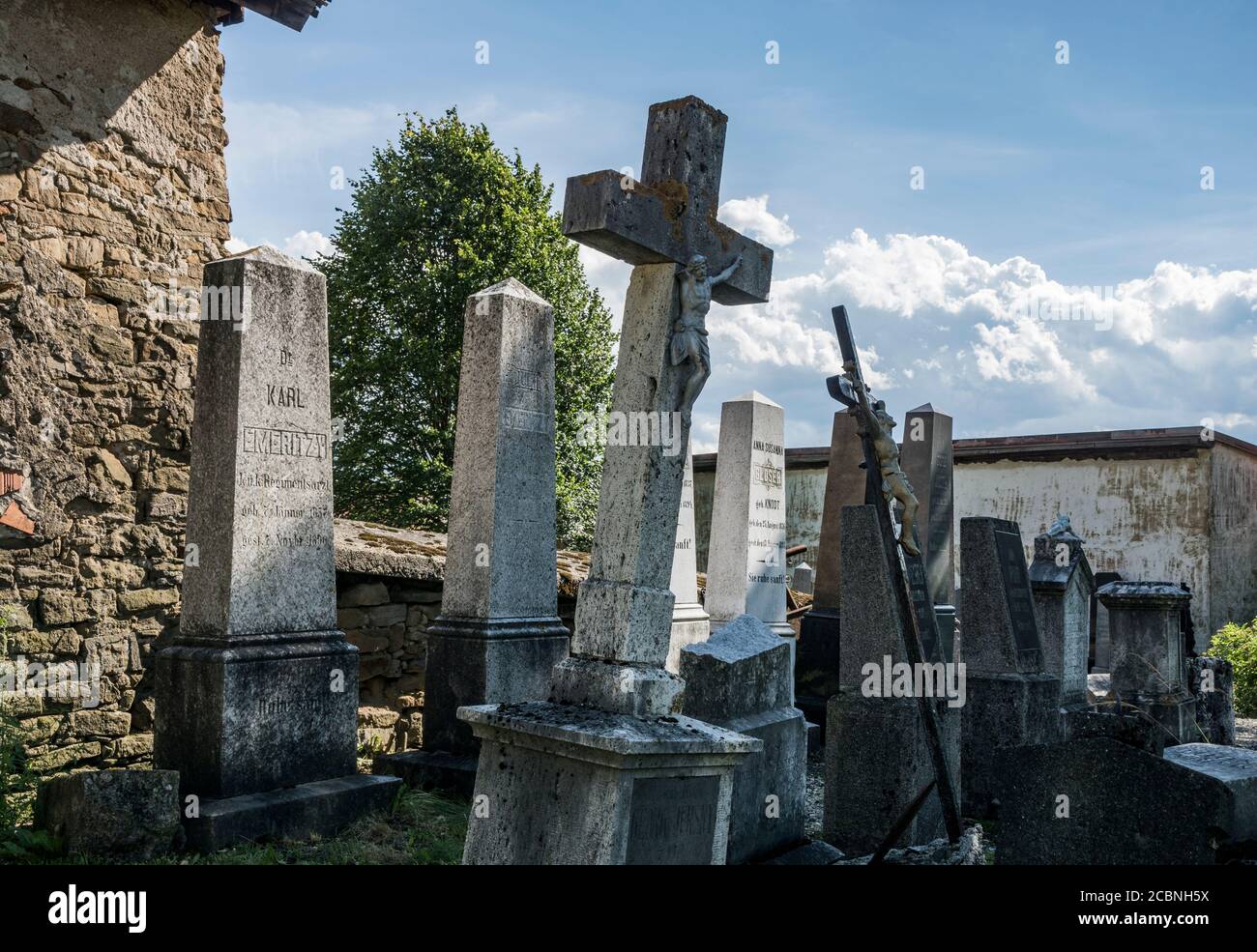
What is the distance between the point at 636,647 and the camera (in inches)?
150

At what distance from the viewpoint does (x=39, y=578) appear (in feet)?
21.4

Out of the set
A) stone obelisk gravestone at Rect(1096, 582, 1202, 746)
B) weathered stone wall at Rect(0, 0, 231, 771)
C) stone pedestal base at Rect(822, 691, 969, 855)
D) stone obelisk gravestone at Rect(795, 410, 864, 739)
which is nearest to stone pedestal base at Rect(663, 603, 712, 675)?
stone obelisk gravestone at Rect(795, 410, 864, 739)

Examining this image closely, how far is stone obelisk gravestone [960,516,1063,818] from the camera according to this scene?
22.9 ft

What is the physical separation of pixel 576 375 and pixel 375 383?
11.3 ft

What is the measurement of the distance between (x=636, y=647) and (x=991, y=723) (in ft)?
13.8

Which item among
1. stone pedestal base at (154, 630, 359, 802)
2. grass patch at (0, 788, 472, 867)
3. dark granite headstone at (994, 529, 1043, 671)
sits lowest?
grass patch at (0, 788, 472, 867)

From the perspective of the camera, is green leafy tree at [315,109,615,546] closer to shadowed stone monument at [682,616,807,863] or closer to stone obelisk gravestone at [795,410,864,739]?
stone obelisk gravestone at [795,410,864,739]

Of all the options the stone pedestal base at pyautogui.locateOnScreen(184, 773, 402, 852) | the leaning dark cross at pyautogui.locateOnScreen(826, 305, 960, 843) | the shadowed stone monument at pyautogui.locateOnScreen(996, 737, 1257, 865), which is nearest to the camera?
the shadowed stone monument at pyautogui.locateOnScreen(996, 737, 1257, 865)

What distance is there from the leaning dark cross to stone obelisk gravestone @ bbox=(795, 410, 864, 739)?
401 centimetres

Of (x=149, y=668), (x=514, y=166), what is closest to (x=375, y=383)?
(x=514, y=166)

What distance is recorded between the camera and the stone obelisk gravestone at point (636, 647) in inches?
139

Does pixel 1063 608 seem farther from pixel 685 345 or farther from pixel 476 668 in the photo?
pixel 685 345
